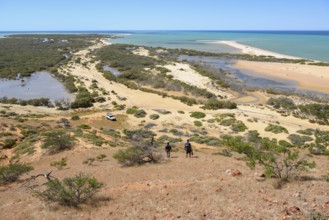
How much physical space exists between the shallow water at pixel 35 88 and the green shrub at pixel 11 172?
2967 centimetres

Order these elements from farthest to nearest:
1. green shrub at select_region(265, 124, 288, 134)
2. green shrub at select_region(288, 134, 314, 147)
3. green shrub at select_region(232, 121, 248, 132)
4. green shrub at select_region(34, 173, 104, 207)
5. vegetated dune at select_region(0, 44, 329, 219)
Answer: green shrub at select_region(232, 121, 248, 132) < green shrub at select_region(265, 124, 288, 134) < green shrub at select_region(288, 134, 314, 147) < green shrub at select_region(34, 173, 104, 207) < vegetated dune at select_region(0, 44, 329, 219)

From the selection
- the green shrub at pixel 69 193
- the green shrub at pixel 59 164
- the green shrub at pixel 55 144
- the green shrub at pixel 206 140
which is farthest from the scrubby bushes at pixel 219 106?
the green shrub at pixel 69 193

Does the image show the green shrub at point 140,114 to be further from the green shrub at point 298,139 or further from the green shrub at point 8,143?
the green shrub at point 298,139

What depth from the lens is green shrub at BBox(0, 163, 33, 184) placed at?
15711 mm

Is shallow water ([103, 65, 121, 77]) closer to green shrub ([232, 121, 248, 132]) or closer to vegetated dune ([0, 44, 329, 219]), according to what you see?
green shrub ([232, 121, 248, 132])

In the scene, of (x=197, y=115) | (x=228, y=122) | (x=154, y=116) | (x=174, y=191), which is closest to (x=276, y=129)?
(x=228, y=122)

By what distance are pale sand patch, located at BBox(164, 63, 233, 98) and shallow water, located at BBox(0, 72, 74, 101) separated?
20.2m

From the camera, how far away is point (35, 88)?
5309cm

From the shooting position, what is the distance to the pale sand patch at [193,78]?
4980cm

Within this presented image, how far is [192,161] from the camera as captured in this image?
56.5 ft

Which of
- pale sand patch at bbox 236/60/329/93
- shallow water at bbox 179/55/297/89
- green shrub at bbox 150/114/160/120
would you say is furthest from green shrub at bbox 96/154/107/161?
pale sand patch at bbox 236/60/329/93

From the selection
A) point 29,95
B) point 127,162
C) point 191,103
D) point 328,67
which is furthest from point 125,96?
point 328,67

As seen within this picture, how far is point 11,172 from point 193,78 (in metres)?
46.7

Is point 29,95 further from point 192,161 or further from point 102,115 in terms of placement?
point 192,161
